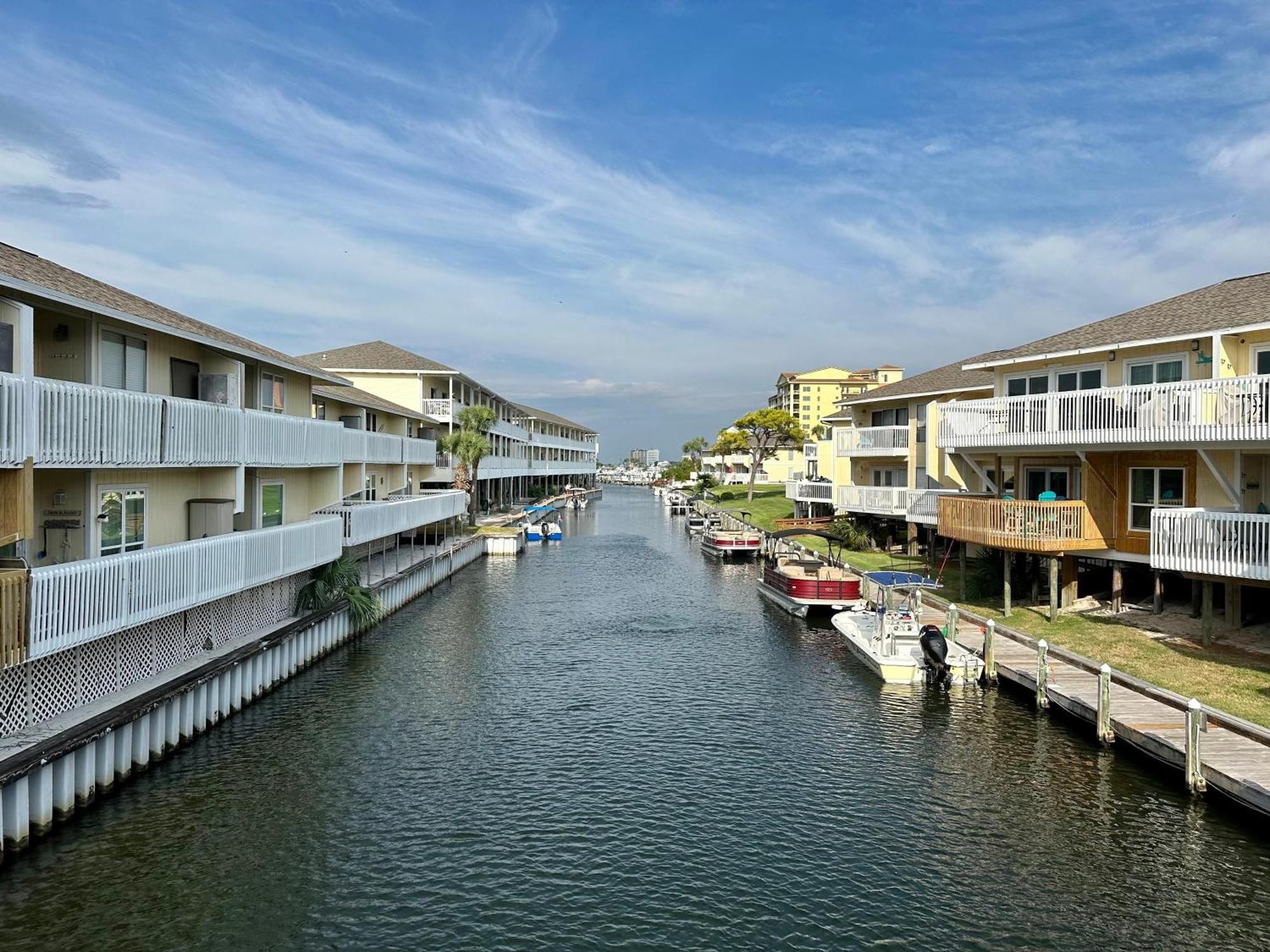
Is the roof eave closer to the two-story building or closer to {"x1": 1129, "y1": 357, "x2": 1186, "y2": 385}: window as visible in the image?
the two-story building

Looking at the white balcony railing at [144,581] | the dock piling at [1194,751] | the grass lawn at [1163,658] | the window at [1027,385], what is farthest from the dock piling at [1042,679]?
the white balcony railing at [144,581]

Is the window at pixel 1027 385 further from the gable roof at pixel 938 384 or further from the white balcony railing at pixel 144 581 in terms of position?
the white balcony railing at pixel 144 581

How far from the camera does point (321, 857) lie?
1359 cm

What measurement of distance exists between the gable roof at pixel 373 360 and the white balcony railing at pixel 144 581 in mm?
34443

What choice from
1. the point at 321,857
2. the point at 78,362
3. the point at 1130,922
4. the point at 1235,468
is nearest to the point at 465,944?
the point at 321,857

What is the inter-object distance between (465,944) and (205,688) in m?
10.6

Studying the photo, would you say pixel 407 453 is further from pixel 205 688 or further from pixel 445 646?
pixel 205 688

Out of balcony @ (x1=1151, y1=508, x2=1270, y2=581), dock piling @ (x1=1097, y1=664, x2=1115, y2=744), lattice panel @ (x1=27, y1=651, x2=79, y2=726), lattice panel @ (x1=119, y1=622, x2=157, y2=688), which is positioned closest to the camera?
lattice panel @ (x1=27, y1=651, x2=79, y2=726)

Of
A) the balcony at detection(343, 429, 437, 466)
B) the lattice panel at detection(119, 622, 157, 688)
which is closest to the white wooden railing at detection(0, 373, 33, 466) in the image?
the lattice panel at detection(119, 622, 157, 688)

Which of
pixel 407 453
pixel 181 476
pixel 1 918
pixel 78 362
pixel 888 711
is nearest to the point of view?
pixel 1 918

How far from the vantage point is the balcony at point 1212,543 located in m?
19.0

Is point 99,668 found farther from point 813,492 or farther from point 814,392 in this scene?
point 814,392

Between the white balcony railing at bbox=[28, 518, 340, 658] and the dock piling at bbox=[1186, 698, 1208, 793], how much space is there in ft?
63.1

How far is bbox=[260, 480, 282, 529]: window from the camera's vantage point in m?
25.1
